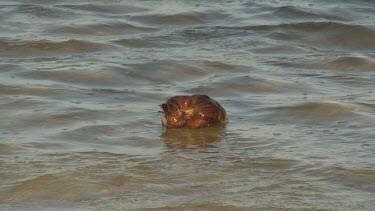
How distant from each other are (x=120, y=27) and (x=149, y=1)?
5.56ft

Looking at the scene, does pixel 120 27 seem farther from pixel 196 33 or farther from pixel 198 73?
pixel 198 73

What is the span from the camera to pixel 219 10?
10.8m

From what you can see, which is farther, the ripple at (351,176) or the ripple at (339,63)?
the ripple at (339,63)

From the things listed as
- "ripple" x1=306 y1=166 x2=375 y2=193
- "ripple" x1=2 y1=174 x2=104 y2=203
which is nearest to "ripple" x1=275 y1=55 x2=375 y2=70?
"ripple" x1=306 y1=166 x2=375 y2=193

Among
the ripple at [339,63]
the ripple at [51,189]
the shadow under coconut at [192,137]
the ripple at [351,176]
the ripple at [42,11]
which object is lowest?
the ripple at [339,63]

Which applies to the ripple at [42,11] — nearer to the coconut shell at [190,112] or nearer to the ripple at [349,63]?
the ripple at [349,63]

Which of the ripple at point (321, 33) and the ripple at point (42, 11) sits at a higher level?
the ripple at point (42, 11)

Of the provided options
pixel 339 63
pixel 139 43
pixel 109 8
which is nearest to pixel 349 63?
pixel 339 63

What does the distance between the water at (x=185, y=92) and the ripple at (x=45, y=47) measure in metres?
0.02

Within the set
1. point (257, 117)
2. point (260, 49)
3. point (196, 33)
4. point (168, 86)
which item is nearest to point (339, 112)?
point (257, 117)

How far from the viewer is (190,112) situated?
19.5 ft

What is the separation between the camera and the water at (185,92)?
4.69 meters

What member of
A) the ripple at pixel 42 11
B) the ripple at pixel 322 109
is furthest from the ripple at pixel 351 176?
the ripple at pixel 42 11

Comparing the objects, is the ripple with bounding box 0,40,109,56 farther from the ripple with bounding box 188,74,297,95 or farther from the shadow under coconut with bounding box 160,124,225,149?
the shadow under coconut with bounding box 160,124,225,149
